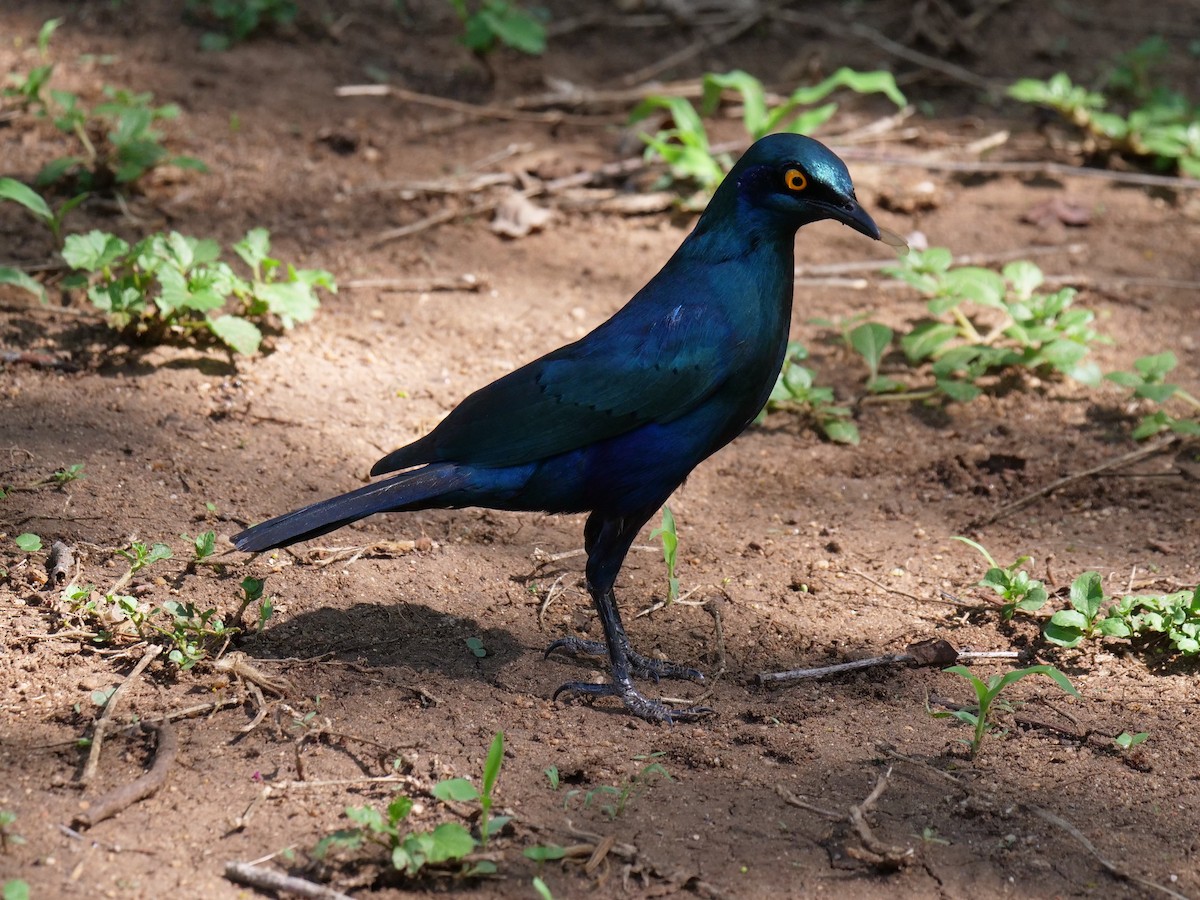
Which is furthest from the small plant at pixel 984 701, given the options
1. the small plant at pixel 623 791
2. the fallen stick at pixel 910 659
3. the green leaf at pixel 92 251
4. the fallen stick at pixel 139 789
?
the green leaf at pixel 92 251

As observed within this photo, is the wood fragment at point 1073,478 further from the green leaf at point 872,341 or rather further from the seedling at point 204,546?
the seedling at point 204,546

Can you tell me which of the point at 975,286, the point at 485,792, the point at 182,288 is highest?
the point at 975,286

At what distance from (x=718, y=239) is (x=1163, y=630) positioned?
1701 mm

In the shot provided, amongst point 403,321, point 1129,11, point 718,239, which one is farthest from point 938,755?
point 1129,11

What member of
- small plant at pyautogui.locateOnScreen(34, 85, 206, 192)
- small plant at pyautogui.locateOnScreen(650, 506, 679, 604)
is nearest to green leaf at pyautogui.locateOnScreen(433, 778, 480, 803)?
small plant at pyautogui.locateOnScreen(650, 506, 679, 604)

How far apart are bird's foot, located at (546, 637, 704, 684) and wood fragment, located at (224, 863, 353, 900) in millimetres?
1274

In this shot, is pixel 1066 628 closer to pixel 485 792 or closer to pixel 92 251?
pixel 485 792

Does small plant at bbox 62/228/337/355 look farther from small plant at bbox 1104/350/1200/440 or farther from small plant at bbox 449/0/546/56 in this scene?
small plant at bbox 1104/350/1200/440

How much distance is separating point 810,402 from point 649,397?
1.68 meters

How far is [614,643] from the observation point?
3.69m

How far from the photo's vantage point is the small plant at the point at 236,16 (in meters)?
7.29

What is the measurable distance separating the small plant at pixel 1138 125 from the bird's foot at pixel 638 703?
4669mm

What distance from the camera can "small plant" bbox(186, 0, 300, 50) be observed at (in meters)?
7.29

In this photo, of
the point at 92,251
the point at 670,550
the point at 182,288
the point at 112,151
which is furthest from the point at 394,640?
the point at 112,151
